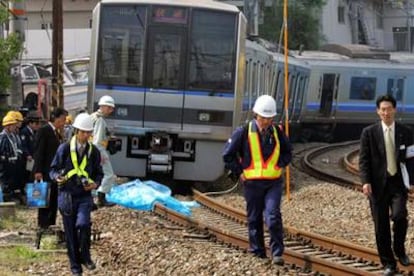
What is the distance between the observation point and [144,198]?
41.7ft

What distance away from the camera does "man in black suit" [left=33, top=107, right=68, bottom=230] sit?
32.4ft

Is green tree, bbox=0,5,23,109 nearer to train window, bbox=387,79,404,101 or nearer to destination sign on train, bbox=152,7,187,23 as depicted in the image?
destination sign on train, bbox=152,7,187,23

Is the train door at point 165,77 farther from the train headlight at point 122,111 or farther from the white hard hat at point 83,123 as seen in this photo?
the white hard hat at point 83,123

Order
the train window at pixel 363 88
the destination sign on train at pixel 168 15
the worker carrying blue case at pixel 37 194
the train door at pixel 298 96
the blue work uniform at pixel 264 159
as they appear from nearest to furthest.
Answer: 1. the blue work uniform at pixel 264 159
2. the worker carrying blue case at pixel 37 194
3. the destination sign on train at pixel 168 15
4. the train door at pixel 298 96
5. the train window at pixel 363 88

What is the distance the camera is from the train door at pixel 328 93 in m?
30.0

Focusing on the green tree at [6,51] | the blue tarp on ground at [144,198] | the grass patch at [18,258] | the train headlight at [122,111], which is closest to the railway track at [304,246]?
the blue tarp on ground at [144,198]

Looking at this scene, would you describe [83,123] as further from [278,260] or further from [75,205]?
[278,260]

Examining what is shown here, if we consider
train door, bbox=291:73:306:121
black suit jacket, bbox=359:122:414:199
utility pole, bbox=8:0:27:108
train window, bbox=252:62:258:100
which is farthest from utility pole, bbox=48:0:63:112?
black suit jacket, bbox=359:122:414:199

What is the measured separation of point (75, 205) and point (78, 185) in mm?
207

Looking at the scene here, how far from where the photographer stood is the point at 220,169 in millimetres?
14539

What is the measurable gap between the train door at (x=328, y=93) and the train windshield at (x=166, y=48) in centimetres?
1615

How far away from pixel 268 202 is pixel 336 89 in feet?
72.4

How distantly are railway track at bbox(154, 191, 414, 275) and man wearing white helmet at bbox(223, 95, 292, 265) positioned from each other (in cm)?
35

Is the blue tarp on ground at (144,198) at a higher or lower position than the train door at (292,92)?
lower
